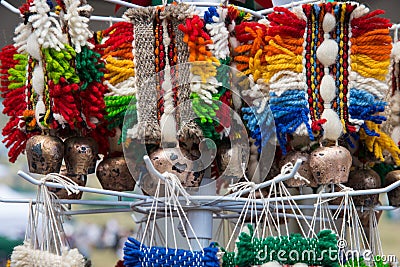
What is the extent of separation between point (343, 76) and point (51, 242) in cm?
61

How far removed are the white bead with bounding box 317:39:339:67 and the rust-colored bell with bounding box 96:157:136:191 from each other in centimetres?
42

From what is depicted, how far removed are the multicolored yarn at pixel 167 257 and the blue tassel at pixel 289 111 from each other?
0.27 m

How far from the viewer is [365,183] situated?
1.53 meters

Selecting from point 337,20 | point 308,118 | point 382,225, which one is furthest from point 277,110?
point 382,225

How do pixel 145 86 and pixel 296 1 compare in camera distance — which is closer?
pixel 145 86

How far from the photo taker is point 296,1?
1624mm

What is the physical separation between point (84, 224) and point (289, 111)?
1.08 m

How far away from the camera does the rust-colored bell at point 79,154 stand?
4.70 ft

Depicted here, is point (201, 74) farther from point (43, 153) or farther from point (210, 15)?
point (43, 153)

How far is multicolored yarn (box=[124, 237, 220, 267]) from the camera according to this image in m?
1.26

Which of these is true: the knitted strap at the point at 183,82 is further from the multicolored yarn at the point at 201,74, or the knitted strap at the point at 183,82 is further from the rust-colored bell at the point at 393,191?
the rust-colored bell at the point at 393,191

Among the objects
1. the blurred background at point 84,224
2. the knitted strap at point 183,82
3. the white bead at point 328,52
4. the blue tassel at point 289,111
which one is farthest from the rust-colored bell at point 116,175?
the blurred background at point 84,224

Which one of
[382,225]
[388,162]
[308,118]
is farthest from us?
[382,225]

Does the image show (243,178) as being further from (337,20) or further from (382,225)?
(382,225)
